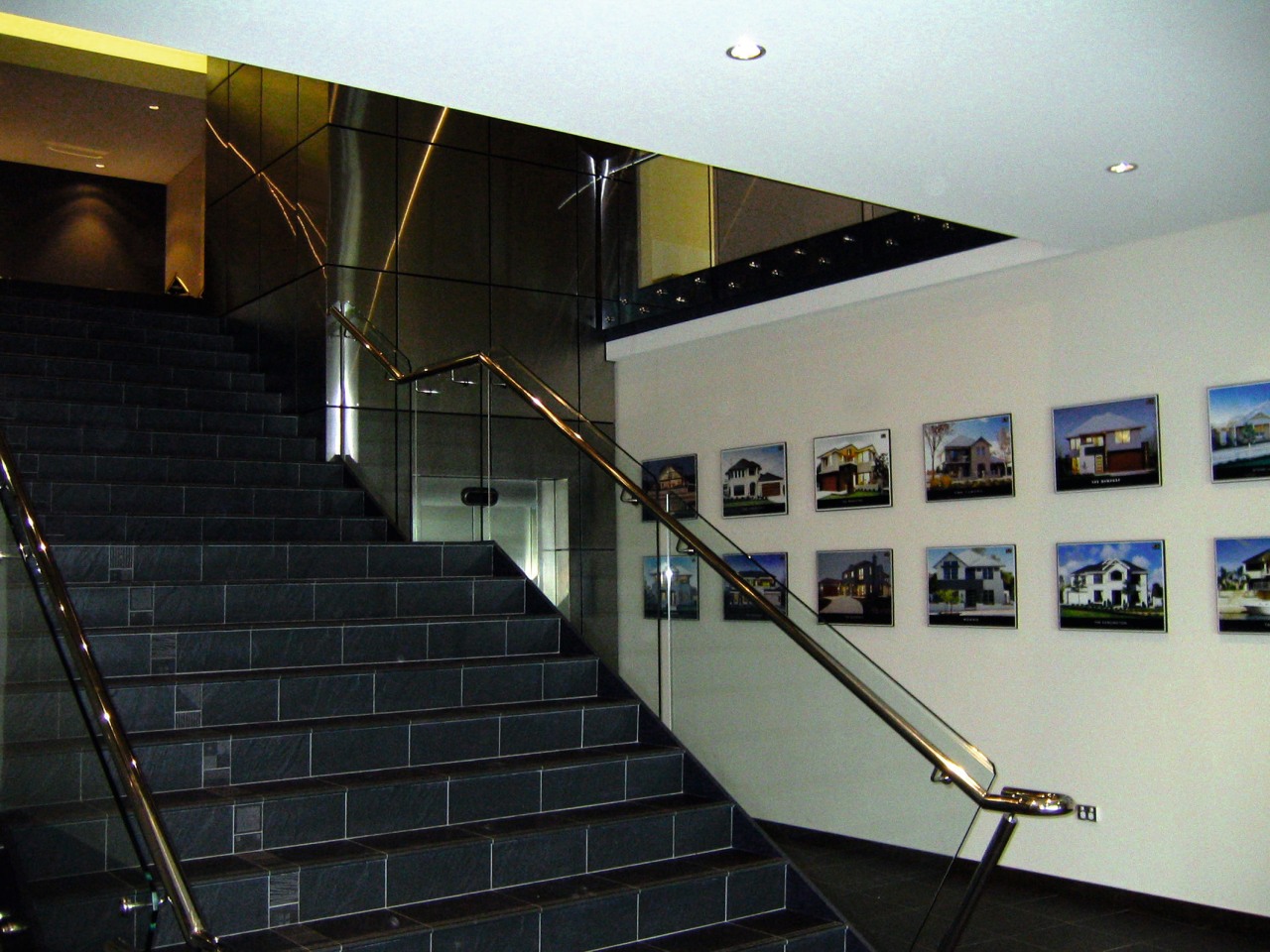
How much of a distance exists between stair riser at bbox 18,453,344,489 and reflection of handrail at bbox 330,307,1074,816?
1947 mm

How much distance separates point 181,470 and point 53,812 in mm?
4506

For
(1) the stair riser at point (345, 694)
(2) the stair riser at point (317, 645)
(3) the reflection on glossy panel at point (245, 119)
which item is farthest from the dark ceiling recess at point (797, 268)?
(3) the reflection on glossy panel at point (245, 119)

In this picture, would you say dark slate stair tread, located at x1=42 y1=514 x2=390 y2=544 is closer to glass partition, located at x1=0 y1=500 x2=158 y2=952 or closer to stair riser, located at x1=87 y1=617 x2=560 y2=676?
stair riser, located at x1=87 y1=617 x2=560 y2=676

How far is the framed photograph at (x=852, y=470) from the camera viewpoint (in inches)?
286

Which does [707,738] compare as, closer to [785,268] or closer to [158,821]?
[158,821]

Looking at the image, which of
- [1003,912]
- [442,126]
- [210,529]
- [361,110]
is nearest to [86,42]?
[361,110]

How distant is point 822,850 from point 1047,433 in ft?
9.51

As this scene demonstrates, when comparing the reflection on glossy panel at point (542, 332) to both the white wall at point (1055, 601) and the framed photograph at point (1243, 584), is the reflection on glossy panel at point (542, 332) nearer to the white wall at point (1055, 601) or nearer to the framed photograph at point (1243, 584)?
the white wall at point (1055, 601)

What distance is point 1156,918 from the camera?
18.7 feet

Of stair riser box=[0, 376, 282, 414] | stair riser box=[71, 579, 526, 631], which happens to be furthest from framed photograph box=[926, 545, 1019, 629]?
stair riser box=[0, 376, 282, 414]

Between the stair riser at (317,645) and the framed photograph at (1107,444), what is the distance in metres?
2.82

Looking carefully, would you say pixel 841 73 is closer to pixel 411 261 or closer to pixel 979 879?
pixel 979 879

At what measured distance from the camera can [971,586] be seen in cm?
671

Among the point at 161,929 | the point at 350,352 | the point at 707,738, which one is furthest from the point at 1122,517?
the point at 350,352
